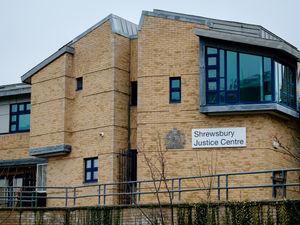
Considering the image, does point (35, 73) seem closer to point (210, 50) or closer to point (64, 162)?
point (64, 162)

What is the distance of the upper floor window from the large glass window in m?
12.7

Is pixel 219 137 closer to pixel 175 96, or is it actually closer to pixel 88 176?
pixel 175 96

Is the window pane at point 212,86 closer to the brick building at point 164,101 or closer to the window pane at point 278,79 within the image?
the brick building at point 164,101

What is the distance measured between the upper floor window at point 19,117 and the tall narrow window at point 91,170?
22.9ft

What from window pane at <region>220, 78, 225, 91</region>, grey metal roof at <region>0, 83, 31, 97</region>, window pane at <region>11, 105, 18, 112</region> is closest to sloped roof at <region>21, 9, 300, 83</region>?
window pane at <region>220, 78, 225, 91</region>

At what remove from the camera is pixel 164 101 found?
25719mm

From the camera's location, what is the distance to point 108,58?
90.7ft

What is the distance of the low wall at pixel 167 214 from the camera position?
17520 mm

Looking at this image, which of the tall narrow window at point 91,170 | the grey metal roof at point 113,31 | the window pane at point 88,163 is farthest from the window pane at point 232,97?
the window pane at point 88,163

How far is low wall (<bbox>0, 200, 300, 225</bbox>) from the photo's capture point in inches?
690

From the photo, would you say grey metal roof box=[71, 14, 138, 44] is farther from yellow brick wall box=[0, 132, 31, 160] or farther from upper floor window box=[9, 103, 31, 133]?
yellow brick wall box=[0, 132, 31, 160]

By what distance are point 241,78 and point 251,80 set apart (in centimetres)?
40

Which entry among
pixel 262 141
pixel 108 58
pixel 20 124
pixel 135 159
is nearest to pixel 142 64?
pixel 108 58

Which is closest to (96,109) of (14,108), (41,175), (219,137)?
(41,175)
